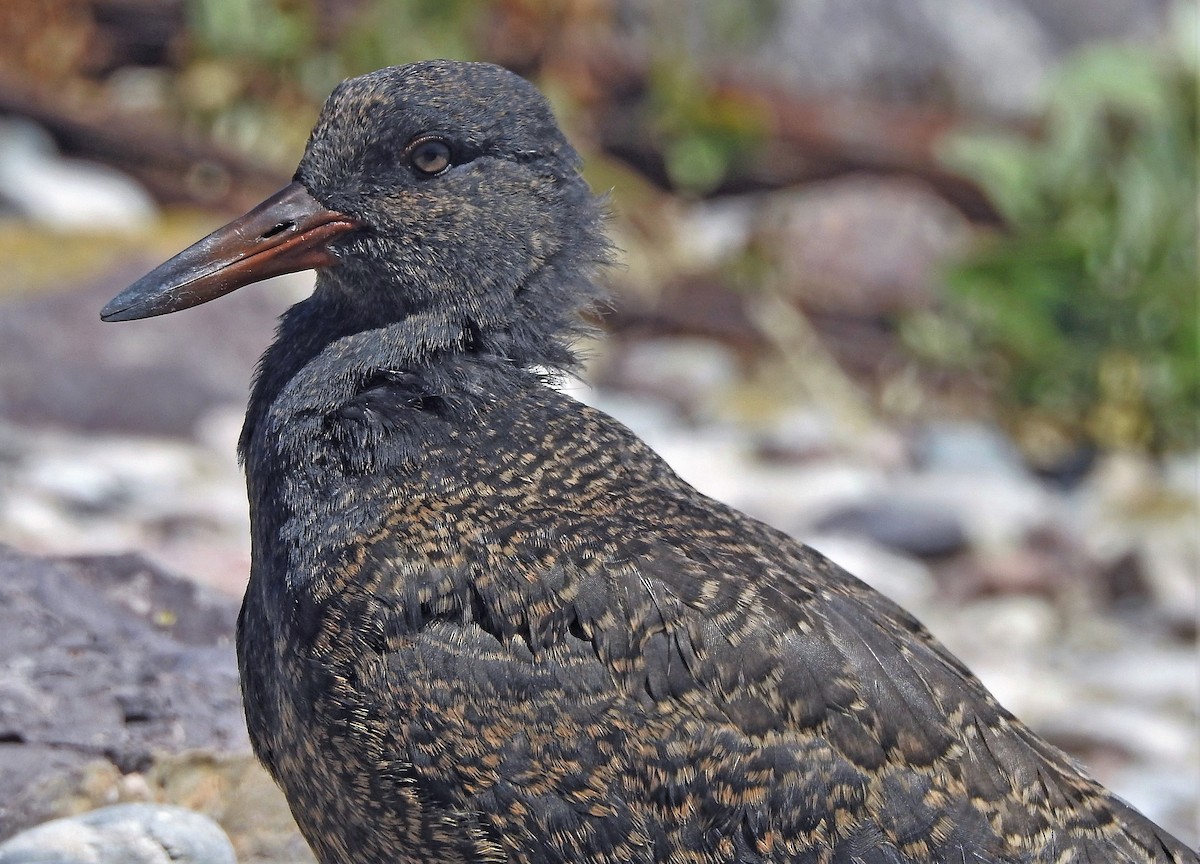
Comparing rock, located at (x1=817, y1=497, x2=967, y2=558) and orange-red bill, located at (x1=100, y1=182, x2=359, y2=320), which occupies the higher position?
rock, located at (x1=817, y1=497, x2=967, y2=558)

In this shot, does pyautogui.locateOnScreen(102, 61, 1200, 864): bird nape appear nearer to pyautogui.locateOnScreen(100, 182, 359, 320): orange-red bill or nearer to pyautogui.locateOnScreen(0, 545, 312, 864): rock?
pyautogui.locateOnScreen(100, 182, 359, 320): orange-red bill

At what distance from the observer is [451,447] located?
332 cm

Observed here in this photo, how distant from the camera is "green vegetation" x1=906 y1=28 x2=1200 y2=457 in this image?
26.7 feet

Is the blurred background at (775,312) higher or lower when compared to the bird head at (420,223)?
higher

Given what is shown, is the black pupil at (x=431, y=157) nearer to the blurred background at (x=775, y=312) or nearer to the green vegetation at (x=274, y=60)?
the blurred background at (x=775, y=312)

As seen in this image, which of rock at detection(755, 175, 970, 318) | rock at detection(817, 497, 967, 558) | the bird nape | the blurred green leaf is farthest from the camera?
rock at detection(755, 175, 970, 318)

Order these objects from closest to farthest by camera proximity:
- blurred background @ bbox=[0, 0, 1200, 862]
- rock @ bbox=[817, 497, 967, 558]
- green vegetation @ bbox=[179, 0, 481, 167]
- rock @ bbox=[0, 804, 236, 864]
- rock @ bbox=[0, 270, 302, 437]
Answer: rock @ bbox=[0, 804, 236, 864] → blurred background @ bbox=[0, 0, 1200, 862] → rock @ bbox=[817, 497, 967, 558] → rock @ bbox=[0, 270, 302, 437] → green vegetation @ bbox=[179, 0, 481, 167]

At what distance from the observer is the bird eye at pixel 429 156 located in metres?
3.55

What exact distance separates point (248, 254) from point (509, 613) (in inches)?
40.3

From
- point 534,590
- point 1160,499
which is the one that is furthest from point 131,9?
point 534,590

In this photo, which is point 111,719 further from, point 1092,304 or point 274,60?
point 274,60

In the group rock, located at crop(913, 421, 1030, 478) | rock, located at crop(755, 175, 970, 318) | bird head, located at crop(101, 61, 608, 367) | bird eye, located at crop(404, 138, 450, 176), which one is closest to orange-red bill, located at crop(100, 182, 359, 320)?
bird head, located at crop(101, 61, 608, 367)

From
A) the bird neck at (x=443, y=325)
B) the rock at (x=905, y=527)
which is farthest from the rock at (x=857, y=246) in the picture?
the bird neck at (x=443, y=325)

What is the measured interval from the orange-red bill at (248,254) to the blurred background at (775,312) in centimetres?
67
